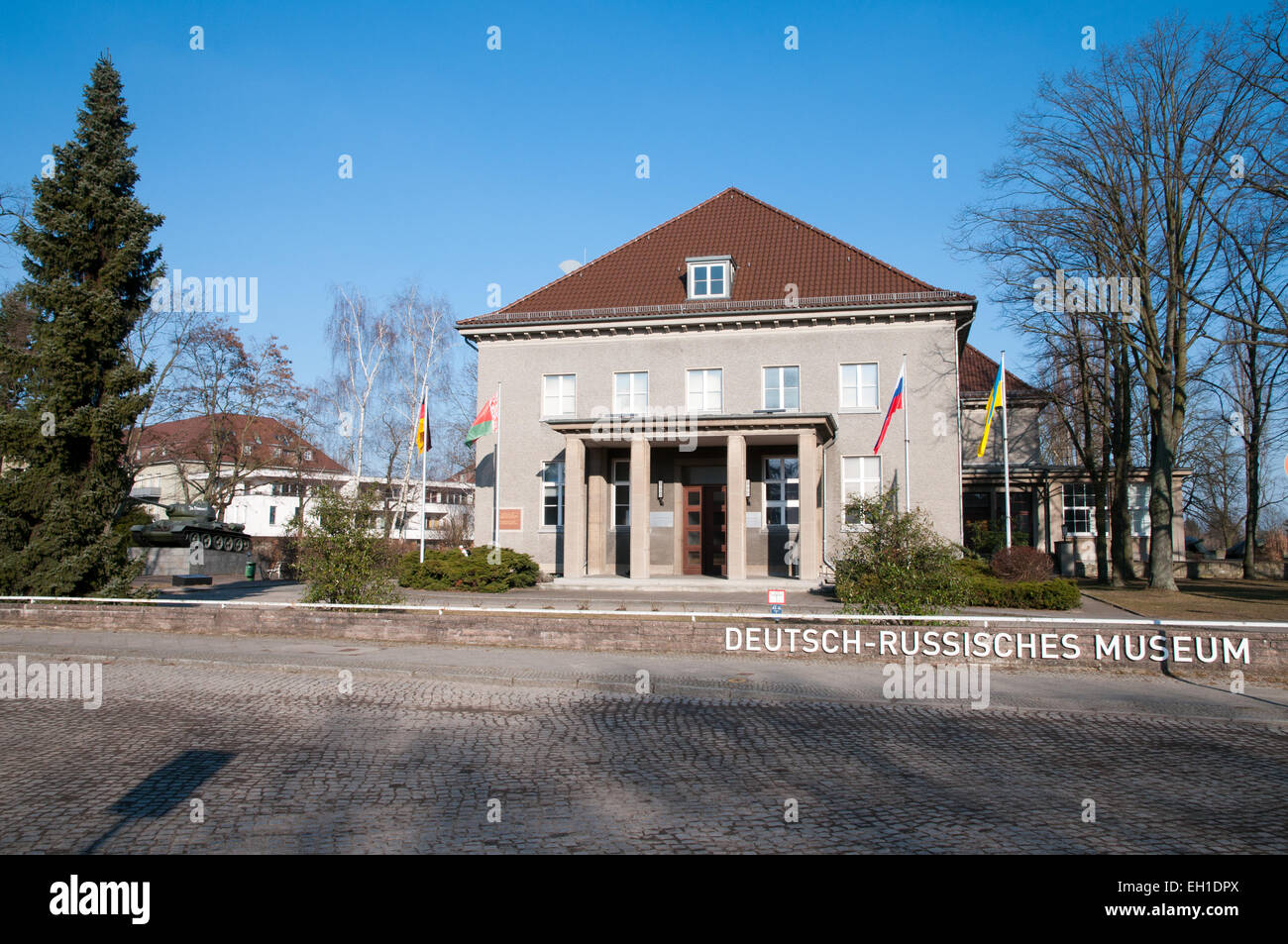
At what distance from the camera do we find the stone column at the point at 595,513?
2762cm

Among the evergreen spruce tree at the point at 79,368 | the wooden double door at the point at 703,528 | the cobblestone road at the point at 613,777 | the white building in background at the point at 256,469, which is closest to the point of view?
the cobblestone road at the point at 613,777

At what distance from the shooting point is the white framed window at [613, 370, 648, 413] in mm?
30938

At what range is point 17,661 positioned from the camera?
13023mm

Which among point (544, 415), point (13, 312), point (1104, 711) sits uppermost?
point (13, 312)

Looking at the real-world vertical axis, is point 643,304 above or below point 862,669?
above

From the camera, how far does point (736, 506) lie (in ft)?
85.6

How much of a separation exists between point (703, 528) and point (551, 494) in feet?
19.3

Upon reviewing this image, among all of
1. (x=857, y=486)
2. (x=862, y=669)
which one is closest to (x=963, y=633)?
(x=862, y=669)

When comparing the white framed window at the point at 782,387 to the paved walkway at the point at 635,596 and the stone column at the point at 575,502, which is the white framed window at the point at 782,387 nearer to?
the paved walkway at the point at 635,596

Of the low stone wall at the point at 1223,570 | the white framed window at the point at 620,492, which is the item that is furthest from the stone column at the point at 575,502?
the low stone wall at the point at 1223,570

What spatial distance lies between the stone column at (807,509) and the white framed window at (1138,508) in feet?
70.7
